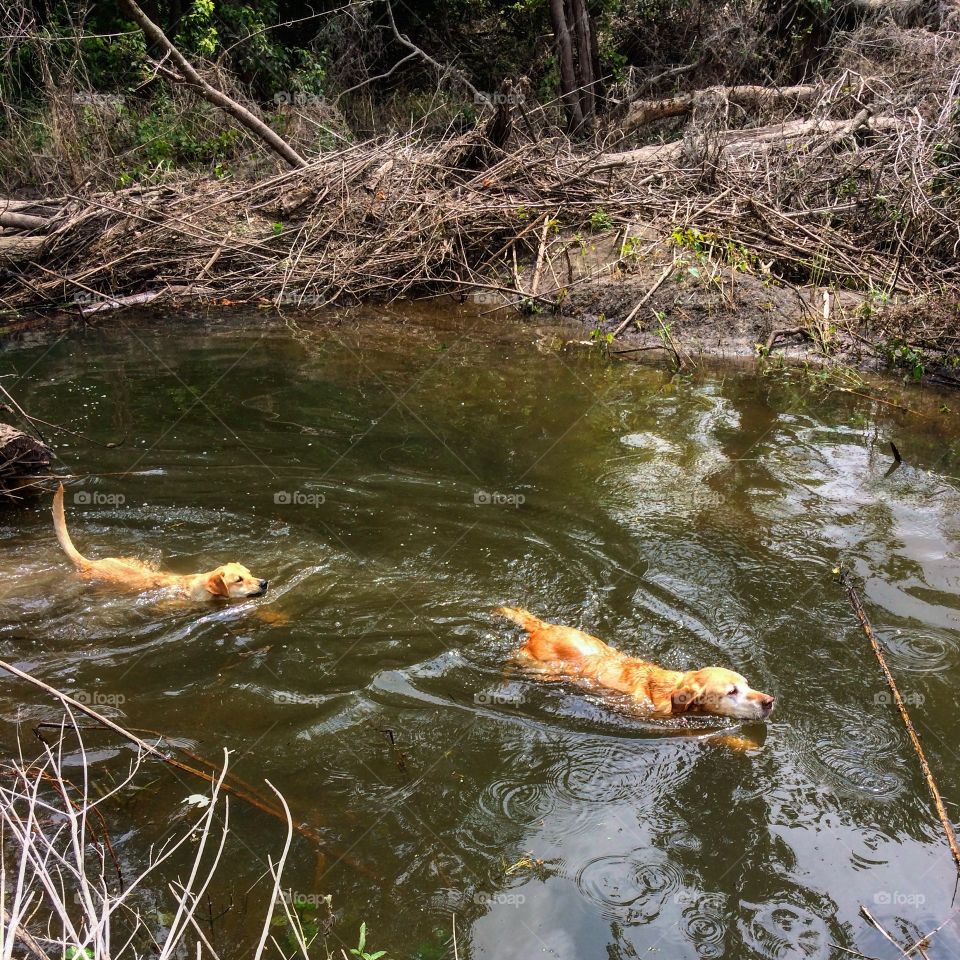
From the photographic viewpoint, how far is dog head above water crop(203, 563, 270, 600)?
534 centimetres

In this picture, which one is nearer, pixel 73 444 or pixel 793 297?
pixel 73 444

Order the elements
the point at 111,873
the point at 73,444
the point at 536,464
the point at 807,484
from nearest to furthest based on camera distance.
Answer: the point at 111,873 → the point at 807,484 → the point at 536,464 → the point at 73,444

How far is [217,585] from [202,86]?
31.9ft

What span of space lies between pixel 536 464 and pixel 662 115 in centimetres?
1063

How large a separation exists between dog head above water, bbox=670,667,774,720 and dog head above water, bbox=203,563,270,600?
2620 mm

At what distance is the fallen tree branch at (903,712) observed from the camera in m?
3.42

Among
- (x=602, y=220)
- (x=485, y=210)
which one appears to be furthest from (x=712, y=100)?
(x=485, y=210)

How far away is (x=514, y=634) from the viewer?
514cm

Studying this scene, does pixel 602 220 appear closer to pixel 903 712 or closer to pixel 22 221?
pixel 22 221

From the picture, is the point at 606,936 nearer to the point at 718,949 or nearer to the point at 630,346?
the point at 718,949

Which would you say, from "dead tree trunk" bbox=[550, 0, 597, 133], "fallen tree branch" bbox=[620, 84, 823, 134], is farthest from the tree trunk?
"fallen tree branch" bbox=[620, 84, 823, 134]

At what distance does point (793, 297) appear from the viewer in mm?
10039

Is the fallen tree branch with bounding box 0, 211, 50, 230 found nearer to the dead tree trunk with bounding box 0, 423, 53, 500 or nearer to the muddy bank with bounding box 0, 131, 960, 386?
the muddy bank with bounding box 0, 131, 960, 386

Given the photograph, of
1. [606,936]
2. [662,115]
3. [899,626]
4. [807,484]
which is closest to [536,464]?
[807,484]
